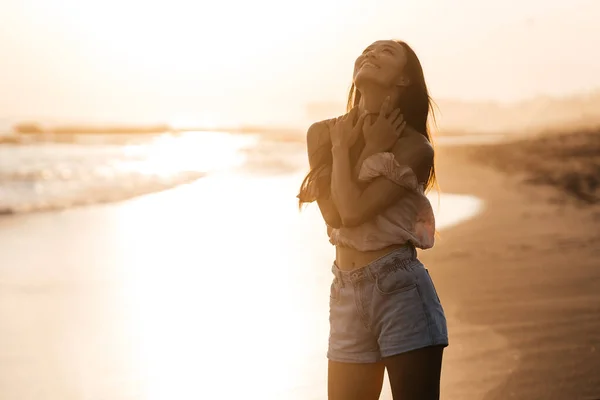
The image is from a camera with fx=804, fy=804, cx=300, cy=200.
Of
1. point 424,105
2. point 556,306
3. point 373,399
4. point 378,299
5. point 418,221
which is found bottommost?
point 556,306

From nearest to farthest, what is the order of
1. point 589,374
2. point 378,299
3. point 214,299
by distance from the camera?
point 378,299
point 589,374
point 214,299

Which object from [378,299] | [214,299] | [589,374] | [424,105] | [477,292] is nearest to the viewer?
[378,299]

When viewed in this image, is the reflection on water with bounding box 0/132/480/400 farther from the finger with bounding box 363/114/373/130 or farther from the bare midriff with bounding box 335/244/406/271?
the finger with bounding box 363/114/373/130

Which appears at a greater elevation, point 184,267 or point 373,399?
point 373,399

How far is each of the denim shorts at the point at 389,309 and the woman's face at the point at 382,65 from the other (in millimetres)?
494

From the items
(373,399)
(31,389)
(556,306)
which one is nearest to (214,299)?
(31,389)

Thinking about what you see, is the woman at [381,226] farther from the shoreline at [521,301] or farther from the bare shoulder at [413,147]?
the shoreline at [521,301]

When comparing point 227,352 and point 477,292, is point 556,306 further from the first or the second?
point 227,352

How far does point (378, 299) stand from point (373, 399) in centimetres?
34

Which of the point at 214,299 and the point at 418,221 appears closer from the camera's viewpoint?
the point at 418,221

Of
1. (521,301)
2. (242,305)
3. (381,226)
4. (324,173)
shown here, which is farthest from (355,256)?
(521,301)

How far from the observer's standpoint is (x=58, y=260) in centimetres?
815

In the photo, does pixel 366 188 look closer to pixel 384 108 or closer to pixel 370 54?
pixel 384 108

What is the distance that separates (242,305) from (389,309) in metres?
4.04
